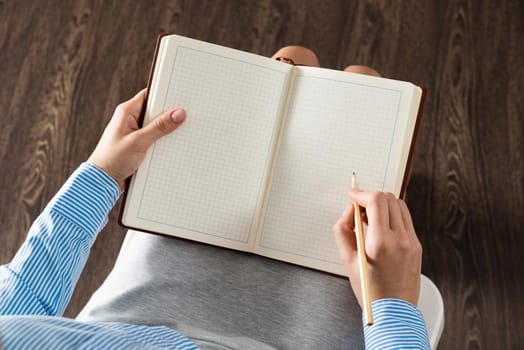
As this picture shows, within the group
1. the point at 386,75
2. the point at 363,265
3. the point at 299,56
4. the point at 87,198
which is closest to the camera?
the point at 363,265

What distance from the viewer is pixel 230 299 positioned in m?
0.71

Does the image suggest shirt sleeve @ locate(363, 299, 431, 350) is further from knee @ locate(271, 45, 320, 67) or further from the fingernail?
knee @ locate(271, 45, 320, 67)

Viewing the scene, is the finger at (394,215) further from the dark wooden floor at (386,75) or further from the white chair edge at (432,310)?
the dark wooden floor at (386,75)

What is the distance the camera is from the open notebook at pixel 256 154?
0.69 metres

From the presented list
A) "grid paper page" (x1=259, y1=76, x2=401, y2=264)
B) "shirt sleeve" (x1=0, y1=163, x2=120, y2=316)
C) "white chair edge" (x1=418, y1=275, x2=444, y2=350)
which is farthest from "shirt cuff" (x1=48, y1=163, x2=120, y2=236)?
"white chair edge" (x1=418, y1=275, x2=444, y2=350)

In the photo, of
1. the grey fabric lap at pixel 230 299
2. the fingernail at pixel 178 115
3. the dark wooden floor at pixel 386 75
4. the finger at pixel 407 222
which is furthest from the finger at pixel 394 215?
the dark wooden floor at pixel 386 75

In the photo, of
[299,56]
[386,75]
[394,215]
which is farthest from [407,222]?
[386,75]

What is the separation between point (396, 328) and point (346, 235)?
131 millimetres

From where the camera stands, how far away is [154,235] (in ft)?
2.49

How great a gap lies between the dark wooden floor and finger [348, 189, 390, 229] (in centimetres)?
62

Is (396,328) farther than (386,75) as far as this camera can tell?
No

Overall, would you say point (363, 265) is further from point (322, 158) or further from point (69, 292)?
point (69, 292)

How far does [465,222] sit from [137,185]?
836 mm

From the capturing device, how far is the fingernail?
0.68 meters
